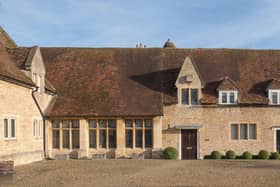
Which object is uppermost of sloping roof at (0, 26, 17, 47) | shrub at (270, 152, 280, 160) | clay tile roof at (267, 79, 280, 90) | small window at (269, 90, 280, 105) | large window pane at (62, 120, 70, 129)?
sloping roof at (0, 26, 17, 47)

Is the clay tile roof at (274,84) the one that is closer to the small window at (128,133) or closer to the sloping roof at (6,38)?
the small window at (128,133)

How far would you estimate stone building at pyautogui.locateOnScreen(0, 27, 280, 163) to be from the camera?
105 ft

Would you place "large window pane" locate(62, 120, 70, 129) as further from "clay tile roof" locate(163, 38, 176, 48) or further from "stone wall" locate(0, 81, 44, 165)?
"clay tile roof" locate(163, 38, 176, 48)

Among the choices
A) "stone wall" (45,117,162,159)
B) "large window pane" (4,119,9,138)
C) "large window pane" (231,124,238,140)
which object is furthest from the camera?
"large window pane" (231,124,238,140)

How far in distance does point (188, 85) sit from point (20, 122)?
1226 cm

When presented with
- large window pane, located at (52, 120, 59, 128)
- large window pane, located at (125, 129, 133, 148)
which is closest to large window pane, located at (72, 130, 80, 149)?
large window pane, located at (52, 120, 59, 128)

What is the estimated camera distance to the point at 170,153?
31.8 metres

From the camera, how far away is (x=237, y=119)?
1303 inches

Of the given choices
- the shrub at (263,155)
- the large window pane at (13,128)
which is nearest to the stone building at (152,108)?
the shrub at (263,155)

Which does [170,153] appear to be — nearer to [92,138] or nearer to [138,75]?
[92,138]

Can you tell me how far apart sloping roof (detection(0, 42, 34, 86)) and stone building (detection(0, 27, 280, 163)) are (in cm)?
205

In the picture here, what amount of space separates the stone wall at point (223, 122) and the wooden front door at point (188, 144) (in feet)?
1.33

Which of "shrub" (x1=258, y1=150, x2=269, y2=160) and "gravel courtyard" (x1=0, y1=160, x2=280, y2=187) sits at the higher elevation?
"gravel courtyard" (x1=0, y1=160, x2=280, y2=187)

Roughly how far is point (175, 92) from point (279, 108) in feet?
24.0
